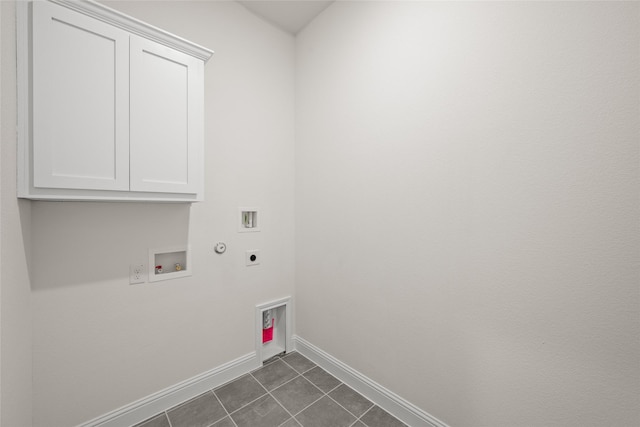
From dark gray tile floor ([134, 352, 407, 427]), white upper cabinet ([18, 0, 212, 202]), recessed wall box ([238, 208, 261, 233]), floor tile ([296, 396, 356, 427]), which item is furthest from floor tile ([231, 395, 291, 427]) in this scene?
white upper cabinet ([18, 0, 212, 202])

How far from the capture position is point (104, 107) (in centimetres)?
123

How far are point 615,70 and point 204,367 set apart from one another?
268cm

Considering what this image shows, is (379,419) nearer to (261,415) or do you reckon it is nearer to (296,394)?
(296,394)

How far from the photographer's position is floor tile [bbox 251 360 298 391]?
1854 mm

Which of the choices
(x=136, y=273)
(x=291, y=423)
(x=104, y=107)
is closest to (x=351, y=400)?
(x=291, y=423)

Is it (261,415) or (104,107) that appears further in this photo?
(261,415)

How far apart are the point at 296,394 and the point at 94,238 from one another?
1.62m

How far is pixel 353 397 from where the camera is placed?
67.8 inches

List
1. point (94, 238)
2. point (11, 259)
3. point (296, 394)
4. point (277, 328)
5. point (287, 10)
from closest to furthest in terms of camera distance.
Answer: point (11, 259), point (94, 238), point (296, 394), point (287, 10), point (277, 328)

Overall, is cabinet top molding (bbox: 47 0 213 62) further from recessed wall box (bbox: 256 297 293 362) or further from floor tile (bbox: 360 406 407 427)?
floor tile (bbox: 360 406 407 427)

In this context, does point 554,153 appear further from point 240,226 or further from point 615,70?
point 240,226

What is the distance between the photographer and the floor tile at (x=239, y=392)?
5.46ft

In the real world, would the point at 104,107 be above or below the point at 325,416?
above

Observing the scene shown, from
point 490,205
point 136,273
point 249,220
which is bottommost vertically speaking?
point 136,273
